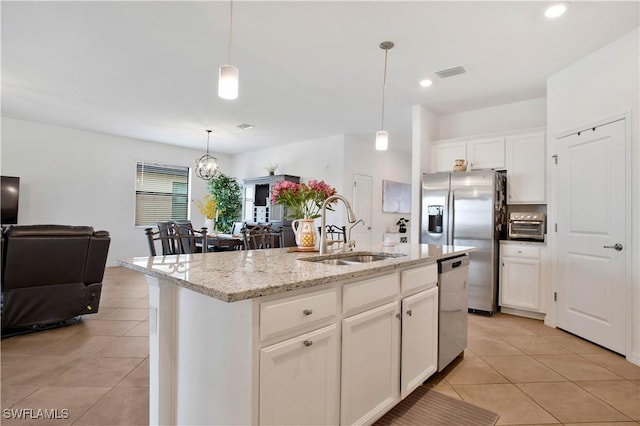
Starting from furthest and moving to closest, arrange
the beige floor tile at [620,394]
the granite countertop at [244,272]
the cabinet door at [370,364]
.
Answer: the beige floor tile at [620,394] < the cabinet door at [370,364] < the granite countertop at [244,272]

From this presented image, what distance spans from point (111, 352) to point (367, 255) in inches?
85.0

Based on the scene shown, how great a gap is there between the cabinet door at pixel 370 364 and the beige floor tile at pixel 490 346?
1415 mm

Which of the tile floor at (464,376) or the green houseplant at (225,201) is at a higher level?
the green houseplant at (225,201)

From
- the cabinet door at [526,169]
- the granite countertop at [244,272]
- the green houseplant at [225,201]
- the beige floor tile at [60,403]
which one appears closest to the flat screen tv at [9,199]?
the green houseplant at [225,201]

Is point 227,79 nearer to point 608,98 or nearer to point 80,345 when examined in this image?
point 80,345

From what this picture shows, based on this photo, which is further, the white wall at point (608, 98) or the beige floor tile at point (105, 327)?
the beige floor tile at point (105, 327)

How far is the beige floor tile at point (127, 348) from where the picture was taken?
264cm

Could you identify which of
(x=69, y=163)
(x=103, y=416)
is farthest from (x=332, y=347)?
(x=69, y=163)

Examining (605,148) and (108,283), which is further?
(108,283)

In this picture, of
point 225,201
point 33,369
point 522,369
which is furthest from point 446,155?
point 225,201

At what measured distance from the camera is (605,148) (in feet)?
9.93

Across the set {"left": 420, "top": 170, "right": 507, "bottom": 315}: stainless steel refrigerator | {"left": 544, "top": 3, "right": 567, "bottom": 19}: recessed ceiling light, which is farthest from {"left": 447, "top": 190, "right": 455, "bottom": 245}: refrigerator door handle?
{"left": 544, "top": 3, "right": 567, "bottom": 19}: recessed ceiling light

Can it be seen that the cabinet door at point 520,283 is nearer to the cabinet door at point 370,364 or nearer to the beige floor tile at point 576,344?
the beige floor tile at point 576,344

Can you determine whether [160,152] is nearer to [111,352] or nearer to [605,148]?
[111,352]
